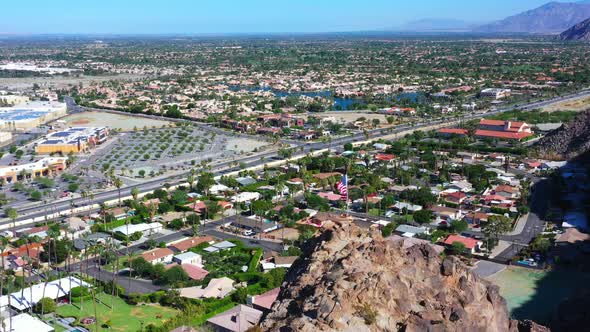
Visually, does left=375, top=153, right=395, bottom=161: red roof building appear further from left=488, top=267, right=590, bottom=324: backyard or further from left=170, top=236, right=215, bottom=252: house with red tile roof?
left=488, top=267, right=590, bottom=324: backyard

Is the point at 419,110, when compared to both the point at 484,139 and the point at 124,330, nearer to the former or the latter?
the point at 484,139

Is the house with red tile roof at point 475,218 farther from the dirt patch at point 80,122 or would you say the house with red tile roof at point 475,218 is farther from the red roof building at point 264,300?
the dirt patch at point 80,122

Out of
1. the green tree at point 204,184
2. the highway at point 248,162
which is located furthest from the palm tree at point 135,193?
the green tree at point 204,184

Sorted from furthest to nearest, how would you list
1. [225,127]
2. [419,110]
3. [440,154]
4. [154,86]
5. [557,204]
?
1. [154,86]
2. [419,110]
3. [225,127]
4. [440,154]
5. [557,204]

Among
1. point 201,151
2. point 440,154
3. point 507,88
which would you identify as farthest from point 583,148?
point 507,88

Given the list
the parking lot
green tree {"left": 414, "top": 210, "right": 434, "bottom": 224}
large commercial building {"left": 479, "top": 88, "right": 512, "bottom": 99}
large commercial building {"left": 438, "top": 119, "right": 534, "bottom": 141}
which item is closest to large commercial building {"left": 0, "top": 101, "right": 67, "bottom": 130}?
the parking lot

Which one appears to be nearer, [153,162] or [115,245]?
[115,245]

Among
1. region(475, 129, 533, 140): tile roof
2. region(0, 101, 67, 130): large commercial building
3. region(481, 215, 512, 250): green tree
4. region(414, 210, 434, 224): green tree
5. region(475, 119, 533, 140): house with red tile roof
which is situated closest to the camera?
region(481, 215, 512, 250): green tree

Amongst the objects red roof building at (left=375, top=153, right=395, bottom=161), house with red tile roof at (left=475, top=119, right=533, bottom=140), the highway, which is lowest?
the highway
